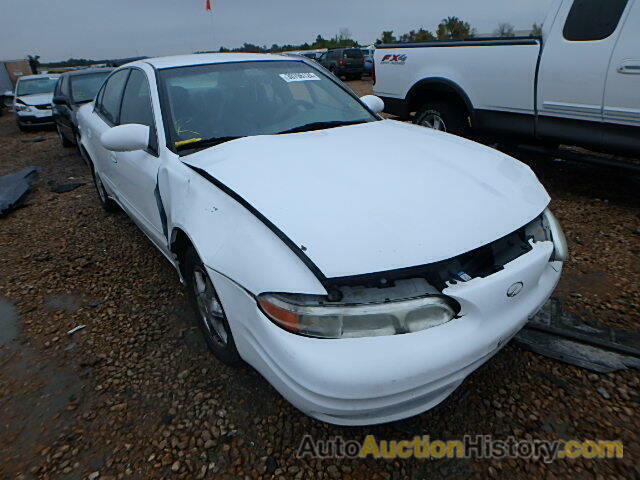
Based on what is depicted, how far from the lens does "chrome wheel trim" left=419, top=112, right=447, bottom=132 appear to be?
5.12 metres

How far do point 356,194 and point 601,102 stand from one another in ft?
10.5

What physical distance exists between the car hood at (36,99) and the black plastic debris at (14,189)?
5.70 meters

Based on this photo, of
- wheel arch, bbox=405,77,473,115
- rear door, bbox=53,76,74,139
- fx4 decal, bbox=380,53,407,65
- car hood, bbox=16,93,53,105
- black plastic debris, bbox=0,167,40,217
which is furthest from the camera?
car hood, bbox=16,93,53,105

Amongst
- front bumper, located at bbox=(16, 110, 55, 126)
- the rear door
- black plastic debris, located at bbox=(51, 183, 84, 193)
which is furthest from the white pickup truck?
front bumper, located at bbox=(16, 110, 55, 126)

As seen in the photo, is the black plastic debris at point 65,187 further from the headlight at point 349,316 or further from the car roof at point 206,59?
the headlight at point 349,316

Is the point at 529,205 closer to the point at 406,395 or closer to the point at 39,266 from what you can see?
the point at 406,395

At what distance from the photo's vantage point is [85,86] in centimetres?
740

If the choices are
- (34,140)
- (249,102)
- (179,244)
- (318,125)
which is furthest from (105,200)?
(34,140)

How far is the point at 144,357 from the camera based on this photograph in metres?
2.42

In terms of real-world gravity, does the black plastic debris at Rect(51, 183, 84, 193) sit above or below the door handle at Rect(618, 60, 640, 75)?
below

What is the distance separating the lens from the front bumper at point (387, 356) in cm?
139

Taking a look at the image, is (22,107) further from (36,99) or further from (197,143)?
(197,143)

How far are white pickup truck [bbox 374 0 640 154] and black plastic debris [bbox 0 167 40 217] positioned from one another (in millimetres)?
5095

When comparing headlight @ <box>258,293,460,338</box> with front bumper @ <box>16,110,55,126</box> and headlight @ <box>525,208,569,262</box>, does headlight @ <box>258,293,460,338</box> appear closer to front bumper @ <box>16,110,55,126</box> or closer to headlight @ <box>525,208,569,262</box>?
headlight @ <box>525,208,569,262</box>
